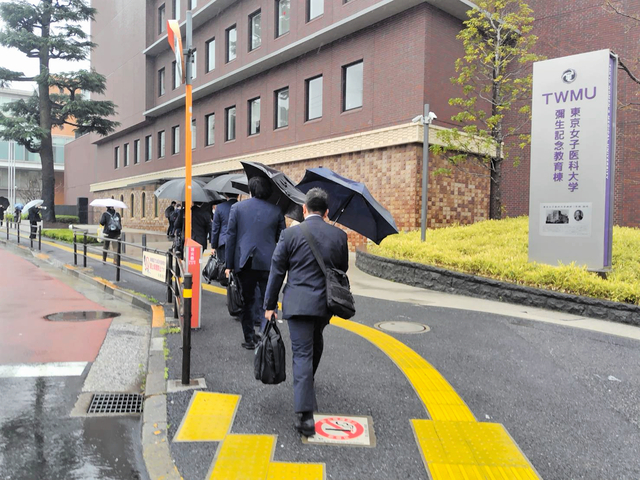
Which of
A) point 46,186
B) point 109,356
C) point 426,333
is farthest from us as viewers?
point 46,186

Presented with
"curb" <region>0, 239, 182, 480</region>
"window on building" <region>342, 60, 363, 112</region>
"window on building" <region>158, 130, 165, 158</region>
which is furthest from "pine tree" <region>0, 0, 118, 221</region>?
"curb" <region>0, 239, 182, 480</region>

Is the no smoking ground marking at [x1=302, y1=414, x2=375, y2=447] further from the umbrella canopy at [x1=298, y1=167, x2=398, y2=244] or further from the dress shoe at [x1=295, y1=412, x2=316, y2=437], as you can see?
the umbrella canopy at [x1=298, y1=167, x2=398, y2=244]

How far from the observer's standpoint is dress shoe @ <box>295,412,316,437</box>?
3703 mm

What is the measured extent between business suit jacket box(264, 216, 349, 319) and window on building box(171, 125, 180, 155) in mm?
30310

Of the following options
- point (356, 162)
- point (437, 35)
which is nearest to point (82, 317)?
point (356, 162)

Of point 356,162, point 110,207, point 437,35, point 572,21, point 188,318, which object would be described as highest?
point 572,21

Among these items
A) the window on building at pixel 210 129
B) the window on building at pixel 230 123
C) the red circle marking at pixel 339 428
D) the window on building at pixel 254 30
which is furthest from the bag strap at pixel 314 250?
the window on building at pixel 210 129

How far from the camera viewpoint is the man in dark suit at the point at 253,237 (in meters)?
5.41

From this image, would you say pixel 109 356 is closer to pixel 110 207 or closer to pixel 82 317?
pixel 82 317

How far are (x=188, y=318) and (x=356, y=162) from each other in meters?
14.7

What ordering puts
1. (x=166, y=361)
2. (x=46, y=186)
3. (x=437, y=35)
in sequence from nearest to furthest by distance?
(x=166, y=361) → (x=437, y=35) → (x=46, y=186)

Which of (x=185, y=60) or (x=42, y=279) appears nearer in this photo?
(x=185, y=60)

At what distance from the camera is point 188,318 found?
15.4 feet

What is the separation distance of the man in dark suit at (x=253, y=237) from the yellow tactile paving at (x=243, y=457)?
207 cm
